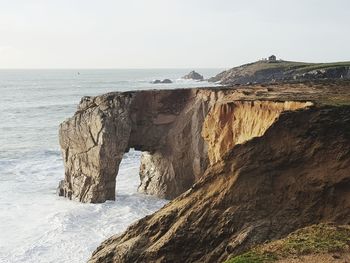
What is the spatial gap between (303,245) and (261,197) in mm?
3054

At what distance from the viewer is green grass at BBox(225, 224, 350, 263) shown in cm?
1245

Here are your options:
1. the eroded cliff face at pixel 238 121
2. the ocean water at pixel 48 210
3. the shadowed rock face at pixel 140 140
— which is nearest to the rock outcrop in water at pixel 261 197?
the eroded cliff face at pixel 238 121

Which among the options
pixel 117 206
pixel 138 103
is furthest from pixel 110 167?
pixel 138 103

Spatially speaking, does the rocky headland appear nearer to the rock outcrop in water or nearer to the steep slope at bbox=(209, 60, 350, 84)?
the rock outcrop in water

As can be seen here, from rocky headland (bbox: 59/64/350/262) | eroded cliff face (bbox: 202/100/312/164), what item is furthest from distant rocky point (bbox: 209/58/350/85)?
rocky headland (bbox: 59/64/350/262)

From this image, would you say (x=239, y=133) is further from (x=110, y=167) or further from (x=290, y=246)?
(x=110, y=167)

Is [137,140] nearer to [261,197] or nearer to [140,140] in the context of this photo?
[140,140]

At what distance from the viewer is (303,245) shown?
12.7 m

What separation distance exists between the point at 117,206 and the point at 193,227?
14.4 m

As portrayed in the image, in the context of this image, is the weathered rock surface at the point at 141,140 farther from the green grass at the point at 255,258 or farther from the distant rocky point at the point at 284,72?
the distant rocky point at the point at 284,72

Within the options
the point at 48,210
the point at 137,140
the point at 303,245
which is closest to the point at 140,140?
the point at 137,140

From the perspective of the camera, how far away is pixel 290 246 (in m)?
12.8

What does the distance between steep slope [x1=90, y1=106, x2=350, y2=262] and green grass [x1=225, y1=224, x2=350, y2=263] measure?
0.97 meters

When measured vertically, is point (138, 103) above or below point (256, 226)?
above
